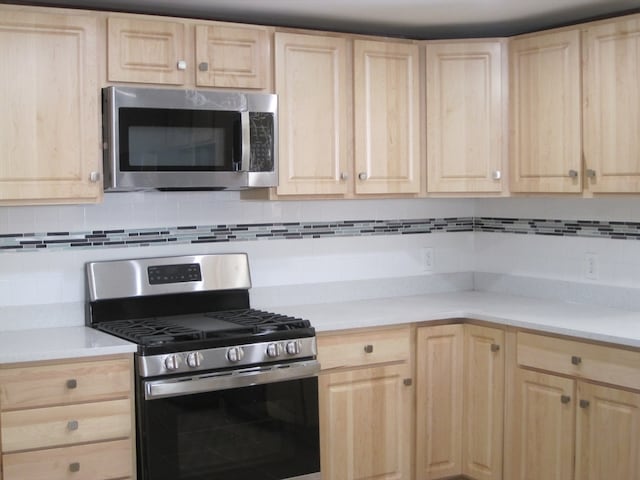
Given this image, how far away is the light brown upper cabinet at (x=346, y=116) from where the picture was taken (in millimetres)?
3943

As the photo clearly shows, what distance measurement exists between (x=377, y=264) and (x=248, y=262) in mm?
725

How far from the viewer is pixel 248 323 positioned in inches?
145

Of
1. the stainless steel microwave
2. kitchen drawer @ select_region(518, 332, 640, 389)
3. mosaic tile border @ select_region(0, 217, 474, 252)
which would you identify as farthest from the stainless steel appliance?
kitchen drawer @ select_region(518, 332, 640, 389)

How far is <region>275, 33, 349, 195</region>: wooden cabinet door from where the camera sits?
3.93 meters

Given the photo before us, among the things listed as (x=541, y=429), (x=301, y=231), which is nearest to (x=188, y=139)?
(x=301, y=231)

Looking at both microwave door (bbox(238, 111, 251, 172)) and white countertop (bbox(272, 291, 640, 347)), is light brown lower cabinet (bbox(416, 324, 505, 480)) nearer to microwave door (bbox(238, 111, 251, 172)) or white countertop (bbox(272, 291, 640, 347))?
white countertop (bbox(272, 291, 640, 347))

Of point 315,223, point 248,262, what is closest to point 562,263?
point 315,223

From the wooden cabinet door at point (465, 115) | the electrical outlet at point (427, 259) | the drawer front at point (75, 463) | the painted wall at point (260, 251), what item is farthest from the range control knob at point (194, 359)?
the electrical outlet at point (427, 259)

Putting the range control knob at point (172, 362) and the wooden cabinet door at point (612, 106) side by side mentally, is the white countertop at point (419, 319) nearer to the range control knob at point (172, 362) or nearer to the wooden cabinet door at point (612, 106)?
the range control knob at point (172, 362)

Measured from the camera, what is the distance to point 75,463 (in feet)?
10.7

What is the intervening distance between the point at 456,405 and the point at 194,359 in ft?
4.33

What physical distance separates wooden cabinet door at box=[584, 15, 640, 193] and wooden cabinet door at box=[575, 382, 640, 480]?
85cm

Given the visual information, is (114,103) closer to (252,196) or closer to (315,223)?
(252,196)

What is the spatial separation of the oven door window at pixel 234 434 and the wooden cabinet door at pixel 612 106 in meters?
1.48
